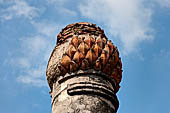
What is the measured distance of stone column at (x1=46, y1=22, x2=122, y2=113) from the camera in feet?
12.7

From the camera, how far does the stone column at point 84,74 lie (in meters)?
3.87

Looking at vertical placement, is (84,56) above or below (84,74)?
above

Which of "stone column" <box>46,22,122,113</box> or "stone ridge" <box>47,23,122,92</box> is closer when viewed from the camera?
"stone column" <box>46,22,122,113</box>

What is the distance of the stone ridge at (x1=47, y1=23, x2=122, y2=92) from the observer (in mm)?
4168

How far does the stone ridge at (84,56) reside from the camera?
417cm

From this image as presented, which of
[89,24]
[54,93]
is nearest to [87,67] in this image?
[54,93]

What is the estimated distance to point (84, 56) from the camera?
13.7 feet

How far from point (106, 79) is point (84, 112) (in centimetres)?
69

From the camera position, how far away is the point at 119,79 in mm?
4457

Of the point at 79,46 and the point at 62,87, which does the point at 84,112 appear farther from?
the point at 79,46

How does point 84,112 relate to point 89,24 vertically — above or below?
below

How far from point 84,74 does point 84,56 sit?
0.23 m

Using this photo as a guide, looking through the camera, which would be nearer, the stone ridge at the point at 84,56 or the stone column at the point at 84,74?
the stone column at the point at 84,74

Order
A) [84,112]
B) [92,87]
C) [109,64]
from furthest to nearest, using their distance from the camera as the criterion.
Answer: [109,64] < [92,87] < [84,112]
